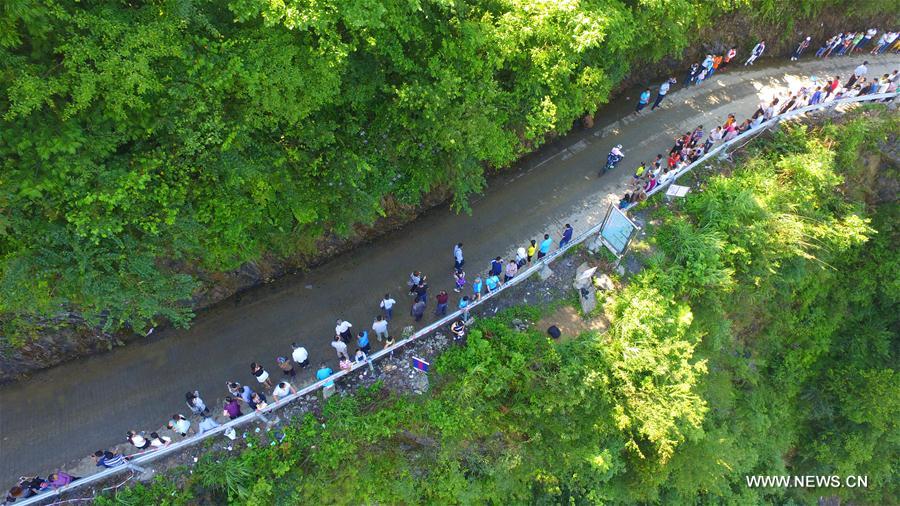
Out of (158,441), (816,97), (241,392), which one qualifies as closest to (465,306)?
(241,392)

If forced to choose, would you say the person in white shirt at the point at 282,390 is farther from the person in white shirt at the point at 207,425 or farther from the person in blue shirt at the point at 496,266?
the person in blue shirt at the point at 496,266

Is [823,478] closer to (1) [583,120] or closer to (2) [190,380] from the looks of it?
(1) [583,120]

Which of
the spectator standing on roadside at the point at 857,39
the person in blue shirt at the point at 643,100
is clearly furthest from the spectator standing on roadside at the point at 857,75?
the person in blue shirt at the point at 643,100

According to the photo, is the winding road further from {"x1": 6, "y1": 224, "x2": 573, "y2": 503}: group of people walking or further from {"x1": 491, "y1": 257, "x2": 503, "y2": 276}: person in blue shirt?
{"x1": 491, "y1": 257, "x2": 503, "y2": 276}: person in blue shirt

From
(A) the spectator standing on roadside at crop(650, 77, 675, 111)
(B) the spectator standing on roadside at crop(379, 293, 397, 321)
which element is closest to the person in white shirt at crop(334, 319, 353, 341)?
(B) the spectator standing on roadside at crop(379, 293, 397, 321)

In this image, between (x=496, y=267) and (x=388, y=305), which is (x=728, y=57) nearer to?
(x=496, y=267)

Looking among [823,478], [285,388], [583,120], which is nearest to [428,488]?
[285,388]
